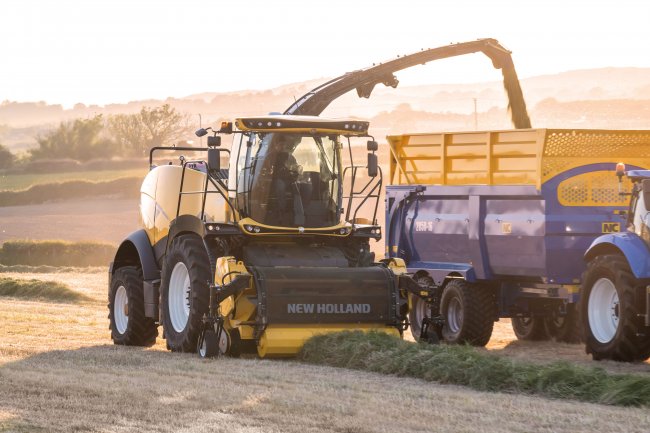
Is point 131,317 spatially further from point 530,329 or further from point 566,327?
point 566,327

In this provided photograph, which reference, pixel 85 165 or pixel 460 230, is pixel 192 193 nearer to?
pixel 460 230

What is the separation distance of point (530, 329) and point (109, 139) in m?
78.4

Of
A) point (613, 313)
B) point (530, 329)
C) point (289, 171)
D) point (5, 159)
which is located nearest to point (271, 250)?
point (289, 171)

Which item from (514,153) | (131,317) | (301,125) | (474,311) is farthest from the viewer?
(474,311)

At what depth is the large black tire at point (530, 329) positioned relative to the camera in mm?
17516

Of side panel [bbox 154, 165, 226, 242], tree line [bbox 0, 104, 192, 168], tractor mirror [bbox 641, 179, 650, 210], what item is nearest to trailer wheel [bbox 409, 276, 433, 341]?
side panel [bbox 154, 165, 226, 242]

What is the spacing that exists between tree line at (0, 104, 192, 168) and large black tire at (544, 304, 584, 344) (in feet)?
244

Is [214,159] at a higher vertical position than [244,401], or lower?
higher

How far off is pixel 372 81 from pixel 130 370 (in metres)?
9.24

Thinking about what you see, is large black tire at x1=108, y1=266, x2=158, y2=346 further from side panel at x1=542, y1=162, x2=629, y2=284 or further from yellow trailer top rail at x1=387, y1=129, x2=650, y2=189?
side panel at x1=542, y1=162, x2=629, y2=284

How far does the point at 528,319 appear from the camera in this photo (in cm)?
1778

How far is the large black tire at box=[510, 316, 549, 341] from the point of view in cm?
1752

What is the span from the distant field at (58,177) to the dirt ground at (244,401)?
194 ft

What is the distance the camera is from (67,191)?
64.3 metres
